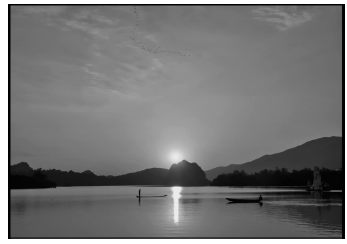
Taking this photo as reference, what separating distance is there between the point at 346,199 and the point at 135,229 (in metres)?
20.7

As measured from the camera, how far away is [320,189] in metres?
166

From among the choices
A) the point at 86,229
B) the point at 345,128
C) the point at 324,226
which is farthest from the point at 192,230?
the point at 345,128

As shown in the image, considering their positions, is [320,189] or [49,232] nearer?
[49,232]

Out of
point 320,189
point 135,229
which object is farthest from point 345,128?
point 320,189

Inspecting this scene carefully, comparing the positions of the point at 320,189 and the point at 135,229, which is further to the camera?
the point at 320,189
